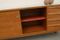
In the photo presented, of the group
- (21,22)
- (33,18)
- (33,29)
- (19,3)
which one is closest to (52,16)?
(33,18)

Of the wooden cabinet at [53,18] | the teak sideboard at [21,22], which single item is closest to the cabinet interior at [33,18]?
the teak sideboard at [21,22]

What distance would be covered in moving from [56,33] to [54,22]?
1.12ft

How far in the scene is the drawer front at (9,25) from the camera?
1.93 meters

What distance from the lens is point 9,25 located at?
1.99 metres

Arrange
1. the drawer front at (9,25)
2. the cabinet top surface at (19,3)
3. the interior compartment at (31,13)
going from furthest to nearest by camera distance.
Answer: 1. the interior compartment at (31,13)
2. the cabinet top surface at (19,3)
3. the drawer front at (9,25)

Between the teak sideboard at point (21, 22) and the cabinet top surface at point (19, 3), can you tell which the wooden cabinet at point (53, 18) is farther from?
the cabinet top surface at point (19, 3)

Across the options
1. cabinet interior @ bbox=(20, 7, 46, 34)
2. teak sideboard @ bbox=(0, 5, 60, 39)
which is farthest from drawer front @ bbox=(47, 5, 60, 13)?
cabinet interior @ bbox=(20, 7, 46, 34)

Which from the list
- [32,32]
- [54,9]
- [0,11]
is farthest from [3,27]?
[54,9]

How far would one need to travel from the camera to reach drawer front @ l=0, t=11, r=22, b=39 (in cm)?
193

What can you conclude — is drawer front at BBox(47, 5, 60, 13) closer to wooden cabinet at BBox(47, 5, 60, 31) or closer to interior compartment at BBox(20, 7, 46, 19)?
wooden cabinet at BBox(47, 5, 60, 31)

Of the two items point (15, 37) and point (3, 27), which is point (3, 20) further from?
point (15, 37)

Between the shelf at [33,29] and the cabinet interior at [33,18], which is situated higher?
the cabinet interior at [33,18]

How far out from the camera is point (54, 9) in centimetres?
203

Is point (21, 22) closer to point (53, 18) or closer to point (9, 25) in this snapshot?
point (9, 25)
